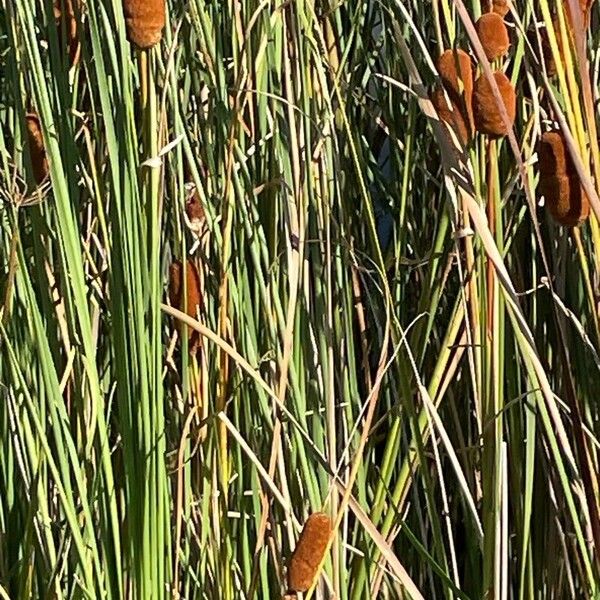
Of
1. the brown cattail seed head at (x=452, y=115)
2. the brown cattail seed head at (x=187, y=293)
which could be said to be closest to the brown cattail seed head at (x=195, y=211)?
the brown cattail seed head at (x=187, y=293)

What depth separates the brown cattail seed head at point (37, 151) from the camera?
75 centimetres

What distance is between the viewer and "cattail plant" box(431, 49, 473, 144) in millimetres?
609

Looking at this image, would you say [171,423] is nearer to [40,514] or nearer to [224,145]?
[40,514]

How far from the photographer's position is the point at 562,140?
592mm

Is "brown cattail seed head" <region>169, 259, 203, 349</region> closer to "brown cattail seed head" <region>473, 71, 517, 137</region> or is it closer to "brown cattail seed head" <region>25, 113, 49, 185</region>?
"brown cattail seed head" <region>25, 113, 49, 185</region>

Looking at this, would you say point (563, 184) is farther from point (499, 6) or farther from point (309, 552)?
point (309, 552)

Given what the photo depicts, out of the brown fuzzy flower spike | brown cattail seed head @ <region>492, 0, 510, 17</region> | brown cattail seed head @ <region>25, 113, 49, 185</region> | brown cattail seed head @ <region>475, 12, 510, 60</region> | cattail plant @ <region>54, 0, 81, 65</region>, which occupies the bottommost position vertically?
brown cattail seed head @ <region>25, 113, 49, 185</region>

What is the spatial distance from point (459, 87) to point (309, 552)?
0.28 m

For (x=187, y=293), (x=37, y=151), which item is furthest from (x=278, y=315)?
(x=37, y=151)

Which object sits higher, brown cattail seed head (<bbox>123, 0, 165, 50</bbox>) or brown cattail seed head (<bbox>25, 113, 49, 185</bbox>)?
brown cattail seed head (<bbox>123, 0, 165, 50</bbox>)

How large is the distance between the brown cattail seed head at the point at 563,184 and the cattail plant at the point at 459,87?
0.16 feet

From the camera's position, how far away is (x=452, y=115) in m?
0.63

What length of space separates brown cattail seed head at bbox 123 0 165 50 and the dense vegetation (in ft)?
0.07

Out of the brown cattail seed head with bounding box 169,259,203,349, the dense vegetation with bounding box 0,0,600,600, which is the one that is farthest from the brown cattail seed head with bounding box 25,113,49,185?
the brown cattail seed head with bounding box 169,259,203,349
